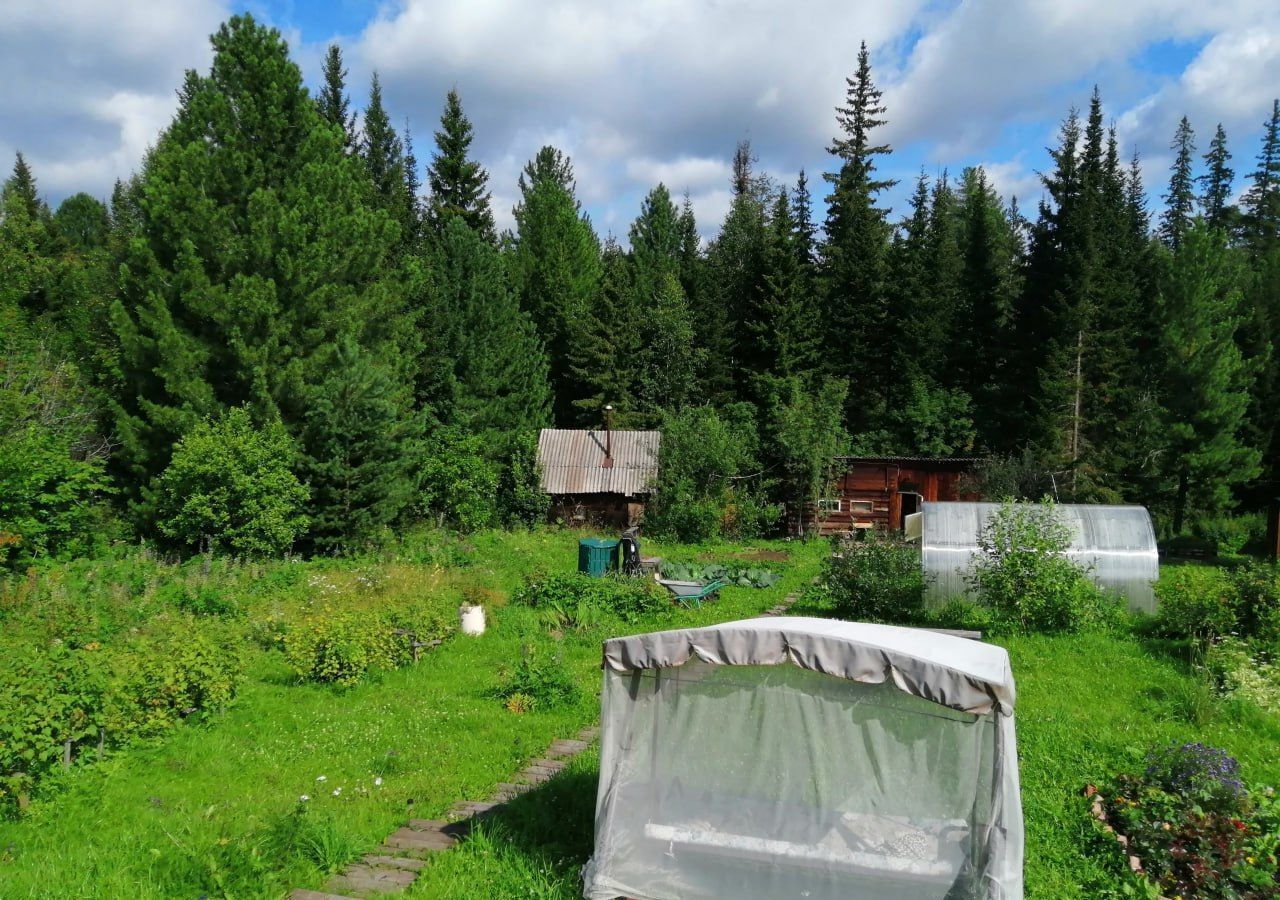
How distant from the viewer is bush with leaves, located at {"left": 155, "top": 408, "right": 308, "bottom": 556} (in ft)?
63.3

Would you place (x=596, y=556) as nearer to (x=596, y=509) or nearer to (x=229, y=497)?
(x=229, y=497)

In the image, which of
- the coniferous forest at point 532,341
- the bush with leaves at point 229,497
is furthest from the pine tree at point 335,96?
the bush with leaves at point 229,497

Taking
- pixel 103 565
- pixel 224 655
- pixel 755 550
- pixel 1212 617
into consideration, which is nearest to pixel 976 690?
pixel 224 655

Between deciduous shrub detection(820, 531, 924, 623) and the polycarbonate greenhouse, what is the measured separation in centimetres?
913

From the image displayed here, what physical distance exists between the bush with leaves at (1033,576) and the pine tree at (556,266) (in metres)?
26.4

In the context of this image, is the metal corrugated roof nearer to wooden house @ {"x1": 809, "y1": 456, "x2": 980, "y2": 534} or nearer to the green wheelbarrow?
wooden house @ {"x1": 809, "y1": 456, "x2": 980, "y2": 534}

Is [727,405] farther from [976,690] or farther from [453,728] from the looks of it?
[976,690]

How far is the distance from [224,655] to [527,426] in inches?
952

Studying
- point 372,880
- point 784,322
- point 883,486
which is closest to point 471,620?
point 372,880

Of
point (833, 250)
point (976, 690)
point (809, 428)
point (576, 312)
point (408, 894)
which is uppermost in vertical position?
point (833, 250)

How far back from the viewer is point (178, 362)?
22.5 metres

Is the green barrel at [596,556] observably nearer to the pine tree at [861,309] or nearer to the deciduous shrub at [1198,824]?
the deciduous shrub at [1198,824]

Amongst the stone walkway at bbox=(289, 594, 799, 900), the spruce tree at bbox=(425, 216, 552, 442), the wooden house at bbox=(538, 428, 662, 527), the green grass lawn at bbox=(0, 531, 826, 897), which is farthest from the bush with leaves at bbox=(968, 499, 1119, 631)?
the spruce tree at bbox=(425, 216, 552, 442)

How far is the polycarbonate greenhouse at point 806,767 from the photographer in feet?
15.4
